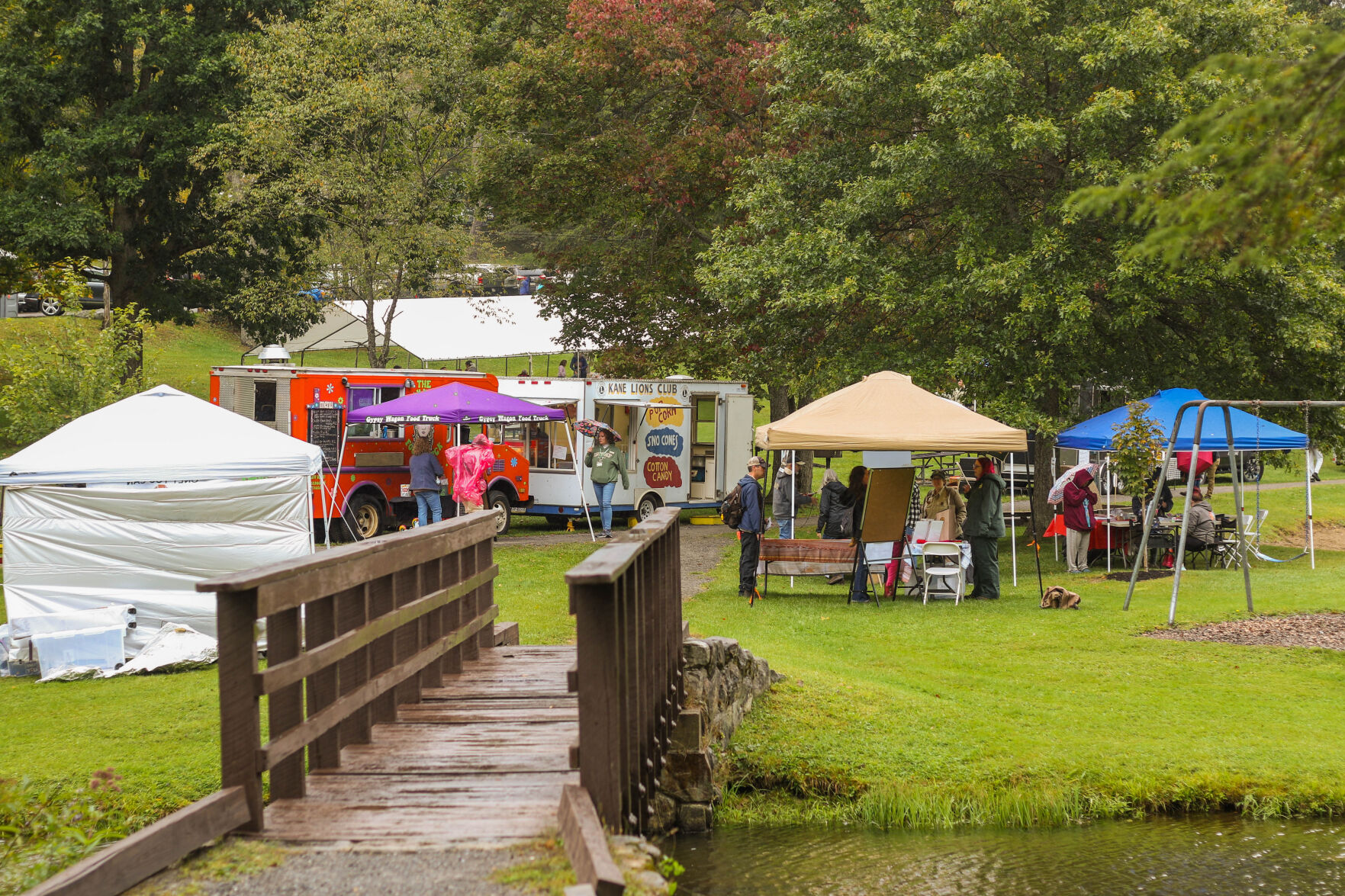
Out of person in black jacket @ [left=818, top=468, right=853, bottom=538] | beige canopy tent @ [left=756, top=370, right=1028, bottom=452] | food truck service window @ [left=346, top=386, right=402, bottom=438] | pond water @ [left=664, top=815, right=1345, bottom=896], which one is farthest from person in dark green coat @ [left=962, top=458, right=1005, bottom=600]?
food truck service window @ [left=346, top=386, right=402, bottom=438]

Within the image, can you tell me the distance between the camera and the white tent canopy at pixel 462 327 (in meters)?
25.9

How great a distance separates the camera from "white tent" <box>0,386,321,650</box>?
422 inches

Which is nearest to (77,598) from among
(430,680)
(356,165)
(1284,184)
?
(430,680)

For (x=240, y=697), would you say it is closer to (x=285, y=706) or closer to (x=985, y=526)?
(x=285, y=706)

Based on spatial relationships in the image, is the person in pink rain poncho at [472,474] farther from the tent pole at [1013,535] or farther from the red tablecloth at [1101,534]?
the red tablecloth at [1101,534]

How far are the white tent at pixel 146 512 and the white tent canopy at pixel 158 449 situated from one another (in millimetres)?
11

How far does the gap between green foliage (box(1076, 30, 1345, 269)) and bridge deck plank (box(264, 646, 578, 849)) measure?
2866 mm

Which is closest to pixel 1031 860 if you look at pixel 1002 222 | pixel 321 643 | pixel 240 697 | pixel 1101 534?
pixel 321 643

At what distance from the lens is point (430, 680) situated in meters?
6.69

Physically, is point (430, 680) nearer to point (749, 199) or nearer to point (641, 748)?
point (641, 748)

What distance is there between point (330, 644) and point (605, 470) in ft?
52.8

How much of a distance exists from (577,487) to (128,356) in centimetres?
770

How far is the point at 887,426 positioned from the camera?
14.1 metres

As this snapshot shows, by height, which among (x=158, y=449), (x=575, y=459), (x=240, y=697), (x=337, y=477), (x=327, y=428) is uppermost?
(x=327, y=428)
